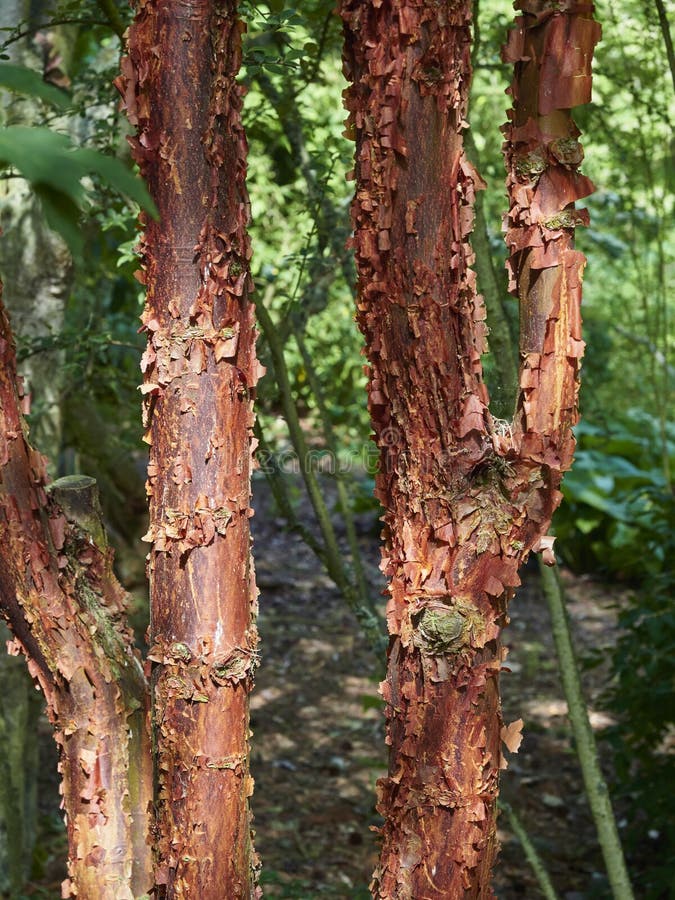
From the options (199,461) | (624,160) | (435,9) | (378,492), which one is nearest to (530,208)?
(435,9)

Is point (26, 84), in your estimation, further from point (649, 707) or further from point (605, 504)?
point (605, 504)

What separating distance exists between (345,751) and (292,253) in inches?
104

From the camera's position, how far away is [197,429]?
1.43 metres

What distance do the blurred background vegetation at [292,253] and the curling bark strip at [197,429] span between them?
0.15m

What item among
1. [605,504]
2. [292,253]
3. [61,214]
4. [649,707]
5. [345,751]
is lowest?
[345,751]

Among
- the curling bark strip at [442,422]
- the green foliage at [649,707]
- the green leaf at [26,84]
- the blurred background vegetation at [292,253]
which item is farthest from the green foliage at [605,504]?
the green leaf at [26,84]

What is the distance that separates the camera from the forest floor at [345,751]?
3.58m

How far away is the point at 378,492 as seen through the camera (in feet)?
4.74

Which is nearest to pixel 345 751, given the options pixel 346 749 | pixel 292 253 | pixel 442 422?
pixel 346 749

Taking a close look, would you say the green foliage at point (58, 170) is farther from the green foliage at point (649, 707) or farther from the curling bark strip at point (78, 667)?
the green foliage at point (649, 707)

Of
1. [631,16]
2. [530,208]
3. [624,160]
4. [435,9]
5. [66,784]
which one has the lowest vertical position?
[66,784]

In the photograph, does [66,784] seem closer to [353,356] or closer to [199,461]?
[199,461]

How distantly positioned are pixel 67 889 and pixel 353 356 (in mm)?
3225

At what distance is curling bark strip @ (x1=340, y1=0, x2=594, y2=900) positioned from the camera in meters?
1.34
